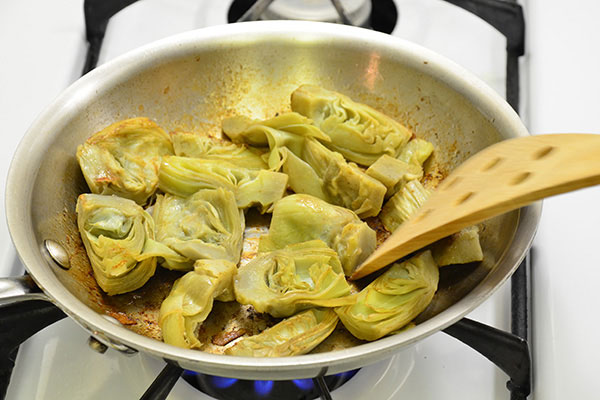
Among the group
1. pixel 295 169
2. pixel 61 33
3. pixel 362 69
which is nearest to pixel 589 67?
pixel 362 69

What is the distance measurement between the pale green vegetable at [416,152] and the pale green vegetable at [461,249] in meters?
0.23

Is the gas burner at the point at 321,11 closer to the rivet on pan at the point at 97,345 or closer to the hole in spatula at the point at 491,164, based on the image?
the hole in spatula at the point at 491,164

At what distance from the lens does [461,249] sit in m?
1.13

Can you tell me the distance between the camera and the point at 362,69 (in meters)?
1.41

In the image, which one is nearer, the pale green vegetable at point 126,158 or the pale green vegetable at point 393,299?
the pale green vegetable at point 393,299

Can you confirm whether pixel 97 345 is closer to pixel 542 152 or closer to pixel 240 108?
pixel 240 108

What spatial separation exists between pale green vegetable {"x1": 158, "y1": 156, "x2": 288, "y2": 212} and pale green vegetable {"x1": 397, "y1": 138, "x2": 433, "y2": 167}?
0.81 feet

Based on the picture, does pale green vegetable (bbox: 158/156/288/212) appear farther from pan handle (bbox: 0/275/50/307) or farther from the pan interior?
pan handle (bbox: 0/275/50/307)

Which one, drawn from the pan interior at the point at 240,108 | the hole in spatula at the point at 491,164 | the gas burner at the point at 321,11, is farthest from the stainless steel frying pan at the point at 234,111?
the gas burner at the point at 321,11

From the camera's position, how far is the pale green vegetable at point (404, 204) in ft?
4.12

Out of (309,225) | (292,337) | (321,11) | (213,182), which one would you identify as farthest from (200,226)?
(321,11)

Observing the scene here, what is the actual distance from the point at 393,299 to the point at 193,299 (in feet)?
1.03

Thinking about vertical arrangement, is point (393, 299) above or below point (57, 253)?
below

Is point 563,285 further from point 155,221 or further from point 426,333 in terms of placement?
point 155,221
